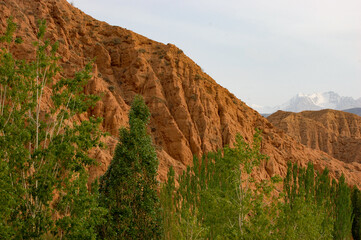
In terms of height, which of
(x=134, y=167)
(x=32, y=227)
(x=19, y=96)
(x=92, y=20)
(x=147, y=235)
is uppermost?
(x=92, y=20)

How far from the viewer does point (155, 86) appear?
44.5m

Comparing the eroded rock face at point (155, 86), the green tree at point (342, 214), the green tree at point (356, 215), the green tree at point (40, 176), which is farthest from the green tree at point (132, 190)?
the green tree at point (356, 215)

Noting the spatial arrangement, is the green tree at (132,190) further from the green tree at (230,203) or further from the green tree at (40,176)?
the green tree at (40,176)

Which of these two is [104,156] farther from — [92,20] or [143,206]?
[92,20]

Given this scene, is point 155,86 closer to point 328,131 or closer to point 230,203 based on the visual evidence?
point 230,203

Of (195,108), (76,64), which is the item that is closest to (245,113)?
(195,108)

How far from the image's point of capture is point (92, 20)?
52594 millimetres

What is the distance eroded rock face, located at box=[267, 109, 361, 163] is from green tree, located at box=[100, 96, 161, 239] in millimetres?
75754

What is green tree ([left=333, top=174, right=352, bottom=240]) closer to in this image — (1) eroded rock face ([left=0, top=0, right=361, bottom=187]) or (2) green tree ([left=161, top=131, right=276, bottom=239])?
(1) eroded rock face ([left=0, top=0, right=361, bottom=187])

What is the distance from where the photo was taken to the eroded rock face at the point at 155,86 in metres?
38.2

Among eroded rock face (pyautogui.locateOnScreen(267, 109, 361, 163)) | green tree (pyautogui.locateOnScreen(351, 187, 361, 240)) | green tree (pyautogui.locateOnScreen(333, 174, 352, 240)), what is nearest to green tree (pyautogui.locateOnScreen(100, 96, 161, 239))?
green tree (pyautogui.locateOnScreen(333, 174, 352, 240))

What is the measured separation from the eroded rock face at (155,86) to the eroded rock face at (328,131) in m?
33.3

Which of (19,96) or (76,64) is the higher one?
Result: (76,64)

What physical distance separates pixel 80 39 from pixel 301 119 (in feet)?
239
